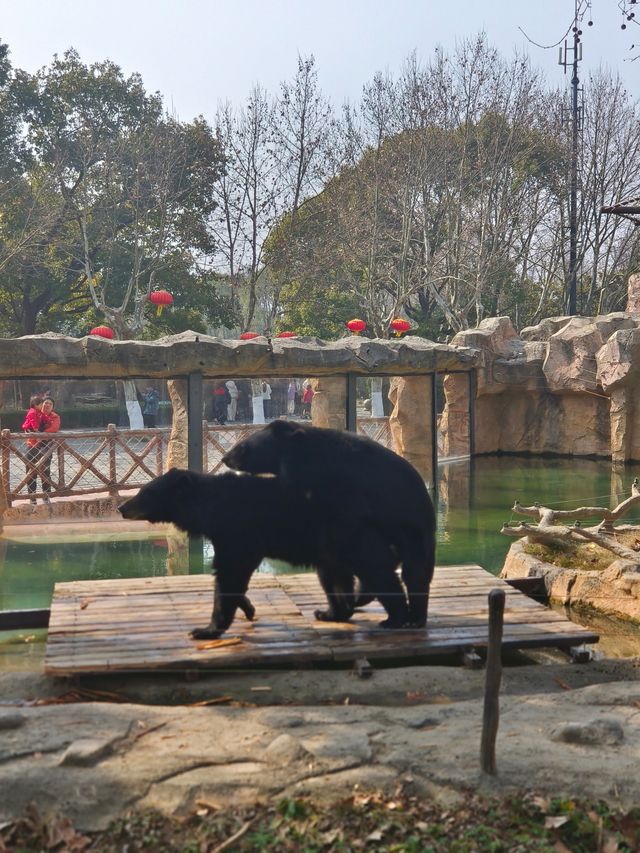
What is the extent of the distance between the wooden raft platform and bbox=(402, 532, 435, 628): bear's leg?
0.19 m

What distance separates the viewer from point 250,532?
5.87 m

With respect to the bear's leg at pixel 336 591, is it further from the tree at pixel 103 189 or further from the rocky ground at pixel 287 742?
the tree at pixel 103 189

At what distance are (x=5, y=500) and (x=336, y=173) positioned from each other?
1756cm

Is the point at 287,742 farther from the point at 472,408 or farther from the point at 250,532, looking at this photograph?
the point at 472,408

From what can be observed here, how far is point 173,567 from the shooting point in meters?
10.6

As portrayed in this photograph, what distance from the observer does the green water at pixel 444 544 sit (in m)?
9.98

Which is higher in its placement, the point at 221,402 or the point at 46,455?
the point at 221,402

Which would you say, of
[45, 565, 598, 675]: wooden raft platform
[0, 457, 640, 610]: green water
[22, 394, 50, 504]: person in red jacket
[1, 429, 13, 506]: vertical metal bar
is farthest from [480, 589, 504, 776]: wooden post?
[22, 394, 50, 504]: person in red jacket

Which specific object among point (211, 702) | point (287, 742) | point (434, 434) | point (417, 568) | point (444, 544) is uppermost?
point (434, 434)

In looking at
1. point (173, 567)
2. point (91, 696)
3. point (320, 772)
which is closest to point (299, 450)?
point (91, 696)

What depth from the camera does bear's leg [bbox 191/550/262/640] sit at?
5844mm

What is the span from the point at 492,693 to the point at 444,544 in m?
7.47

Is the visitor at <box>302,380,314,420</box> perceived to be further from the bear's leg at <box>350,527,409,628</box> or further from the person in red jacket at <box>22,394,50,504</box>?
the bear's leg at <box>350,527,409,628</box>

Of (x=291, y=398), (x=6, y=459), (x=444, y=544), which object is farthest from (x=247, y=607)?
(x=291, y=398)
